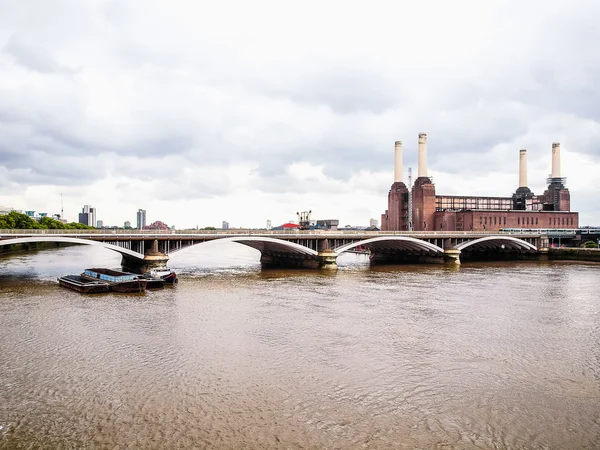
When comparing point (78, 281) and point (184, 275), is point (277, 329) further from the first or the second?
point (184, 275)

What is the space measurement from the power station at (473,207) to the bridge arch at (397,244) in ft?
97.6

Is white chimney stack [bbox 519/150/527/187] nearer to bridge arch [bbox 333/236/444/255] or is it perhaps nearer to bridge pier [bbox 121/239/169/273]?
bridge arch [bbox 333/236/444/255]

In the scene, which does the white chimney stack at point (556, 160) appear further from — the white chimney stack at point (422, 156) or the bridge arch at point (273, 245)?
the bridge arch at point (273, 245)

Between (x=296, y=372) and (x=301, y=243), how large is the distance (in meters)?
49.6

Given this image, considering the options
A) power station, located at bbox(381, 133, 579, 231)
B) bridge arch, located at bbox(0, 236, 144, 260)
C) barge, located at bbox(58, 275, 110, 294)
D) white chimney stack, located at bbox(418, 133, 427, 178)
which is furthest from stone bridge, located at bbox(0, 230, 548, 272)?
white chimney stack, located at bbox(418, 133, 427, 178)

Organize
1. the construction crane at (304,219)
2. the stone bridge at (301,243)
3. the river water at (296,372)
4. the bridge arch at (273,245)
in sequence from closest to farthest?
the river water at (296,372), the stone bridge at (301,243), the bridge arch at (273,245), the construction crane at (304,219)

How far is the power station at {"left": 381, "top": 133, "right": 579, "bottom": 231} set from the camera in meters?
115

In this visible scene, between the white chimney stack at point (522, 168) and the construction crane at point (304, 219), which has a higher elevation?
the white chimney stack at point (522, 168)

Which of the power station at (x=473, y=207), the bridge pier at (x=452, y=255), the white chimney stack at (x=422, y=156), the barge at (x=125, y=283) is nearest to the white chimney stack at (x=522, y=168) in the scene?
the power station at (x=473, y=207)

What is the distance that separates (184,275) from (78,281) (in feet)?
50.3

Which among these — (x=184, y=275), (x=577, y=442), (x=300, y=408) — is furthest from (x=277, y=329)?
(x=184, y=275)

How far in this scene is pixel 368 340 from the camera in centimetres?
2758

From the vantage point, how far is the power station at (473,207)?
115413mm

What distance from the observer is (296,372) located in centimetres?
2164
